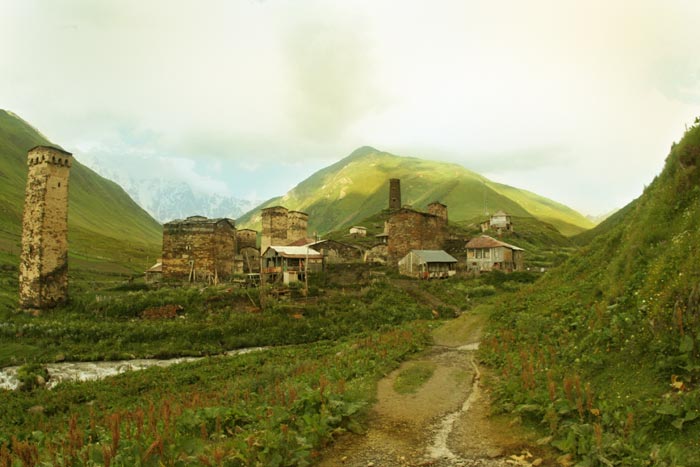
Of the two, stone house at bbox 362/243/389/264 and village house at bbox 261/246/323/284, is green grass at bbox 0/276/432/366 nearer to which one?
village house at bbox 261/246/323/284

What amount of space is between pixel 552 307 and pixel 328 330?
1797 centimetres

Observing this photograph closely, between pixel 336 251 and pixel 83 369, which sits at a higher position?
pixel 336 251

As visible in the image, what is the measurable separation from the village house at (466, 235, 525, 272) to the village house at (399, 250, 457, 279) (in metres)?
3.77

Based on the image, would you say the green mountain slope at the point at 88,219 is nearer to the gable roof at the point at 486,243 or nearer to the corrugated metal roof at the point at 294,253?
the corrugated metal roof at the point at 294,253

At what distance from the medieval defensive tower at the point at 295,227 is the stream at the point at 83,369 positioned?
176 feet

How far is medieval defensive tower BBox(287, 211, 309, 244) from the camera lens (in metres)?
80.4

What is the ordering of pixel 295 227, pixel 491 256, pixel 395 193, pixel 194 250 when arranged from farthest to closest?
pixel 395 193
pixel 295 227
pixel 491 256
pixel 194 250

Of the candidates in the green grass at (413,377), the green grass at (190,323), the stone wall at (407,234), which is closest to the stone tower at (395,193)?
the stone wall at (407,234)

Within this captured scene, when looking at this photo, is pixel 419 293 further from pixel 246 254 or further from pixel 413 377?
pixel 246 254

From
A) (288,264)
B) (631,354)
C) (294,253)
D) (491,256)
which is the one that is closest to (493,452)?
(631,354)

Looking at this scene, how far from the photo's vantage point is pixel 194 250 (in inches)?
2126

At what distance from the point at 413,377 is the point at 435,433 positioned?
15.3ft

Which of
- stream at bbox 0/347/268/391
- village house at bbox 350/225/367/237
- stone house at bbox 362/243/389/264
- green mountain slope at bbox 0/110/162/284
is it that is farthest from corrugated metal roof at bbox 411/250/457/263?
green mountain slope at bbox 0/110/162/284

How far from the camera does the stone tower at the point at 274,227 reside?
77.3 m
